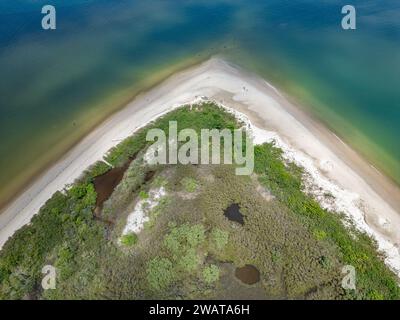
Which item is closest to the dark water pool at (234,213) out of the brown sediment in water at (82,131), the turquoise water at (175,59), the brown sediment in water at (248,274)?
the brown sediment in water at (248,274)

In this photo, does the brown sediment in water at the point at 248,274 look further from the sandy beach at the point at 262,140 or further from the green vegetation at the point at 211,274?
the sandy beach at the point at 262,140

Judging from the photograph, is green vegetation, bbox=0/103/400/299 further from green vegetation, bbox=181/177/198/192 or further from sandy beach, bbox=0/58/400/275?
sandy beach, bbox=0/58/400/275

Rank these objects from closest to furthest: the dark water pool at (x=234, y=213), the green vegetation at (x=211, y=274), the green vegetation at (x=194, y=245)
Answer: the green vegetation at (x=194, y=245) < the green vegetation at (x=211, y=274) < the dark water pool at (x=234, y=213)

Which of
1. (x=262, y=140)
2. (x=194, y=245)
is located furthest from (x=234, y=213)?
(x=262, y=140)

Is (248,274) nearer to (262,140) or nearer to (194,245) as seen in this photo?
(194,245)

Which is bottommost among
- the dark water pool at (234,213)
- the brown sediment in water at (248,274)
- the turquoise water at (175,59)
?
the brown sediment in water at (248,274)
